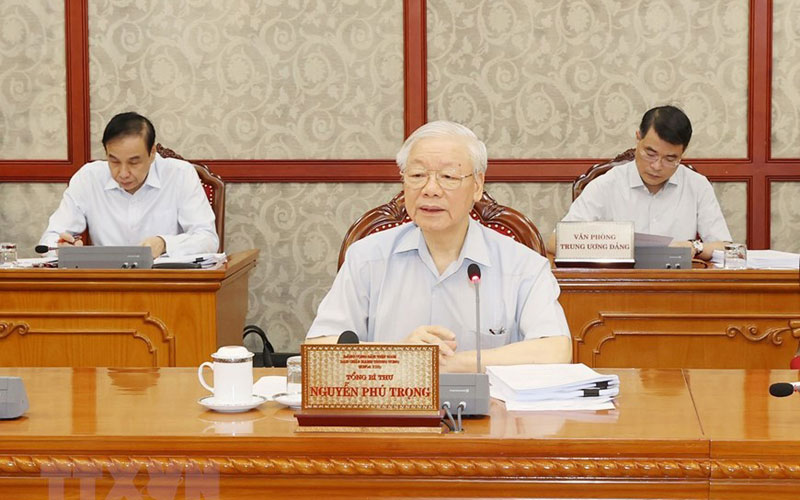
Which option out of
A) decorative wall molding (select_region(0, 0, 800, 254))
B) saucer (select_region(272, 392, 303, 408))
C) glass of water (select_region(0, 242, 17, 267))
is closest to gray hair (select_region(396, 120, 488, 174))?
saucer (select_region(272, 392, 303, 408))

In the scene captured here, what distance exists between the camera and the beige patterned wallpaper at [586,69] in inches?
201

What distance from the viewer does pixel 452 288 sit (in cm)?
248

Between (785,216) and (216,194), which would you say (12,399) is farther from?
(785,216)

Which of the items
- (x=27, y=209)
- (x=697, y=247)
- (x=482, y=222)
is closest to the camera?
(x=482, y=222)

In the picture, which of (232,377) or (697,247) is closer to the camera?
(232,377)

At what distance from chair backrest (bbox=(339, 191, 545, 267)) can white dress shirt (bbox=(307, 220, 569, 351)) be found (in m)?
0.26

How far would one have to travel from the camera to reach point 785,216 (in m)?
5.18

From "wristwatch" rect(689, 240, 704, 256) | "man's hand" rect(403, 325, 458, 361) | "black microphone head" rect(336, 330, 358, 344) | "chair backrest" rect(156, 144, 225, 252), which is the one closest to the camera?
"black microphone head" rect(336, 330, 358, 344)

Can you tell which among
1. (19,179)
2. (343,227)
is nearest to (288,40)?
(343,227)

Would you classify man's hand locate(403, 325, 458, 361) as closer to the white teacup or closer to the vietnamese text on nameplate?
the white teacup

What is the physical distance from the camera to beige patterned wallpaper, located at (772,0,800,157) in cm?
507

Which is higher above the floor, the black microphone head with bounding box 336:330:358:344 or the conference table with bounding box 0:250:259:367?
the black microphone head with bounding box 336:330:358:344

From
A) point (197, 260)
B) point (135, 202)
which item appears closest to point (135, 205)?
point (135, 202)

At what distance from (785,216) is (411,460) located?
4095 mm
